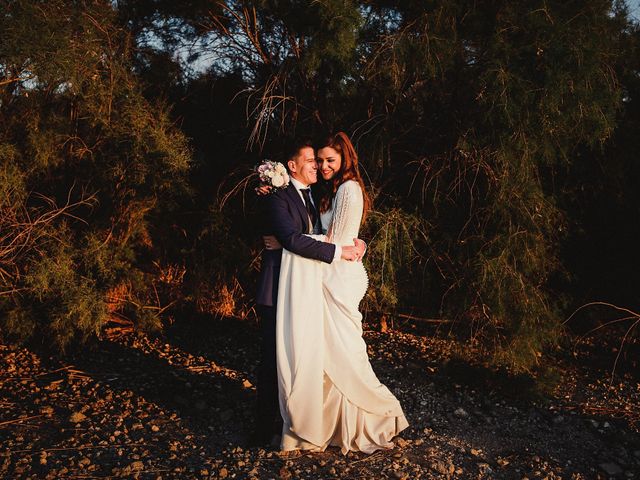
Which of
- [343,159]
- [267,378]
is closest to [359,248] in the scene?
[343,159]

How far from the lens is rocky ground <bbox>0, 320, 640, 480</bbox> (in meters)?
3.56

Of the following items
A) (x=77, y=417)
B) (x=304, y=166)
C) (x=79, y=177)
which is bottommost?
(x=77, y=417)

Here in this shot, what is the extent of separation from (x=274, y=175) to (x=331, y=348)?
114cm

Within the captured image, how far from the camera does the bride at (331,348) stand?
11.7 ft

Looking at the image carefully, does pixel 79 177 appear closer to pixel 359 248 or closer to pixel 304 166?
pixel 304 166

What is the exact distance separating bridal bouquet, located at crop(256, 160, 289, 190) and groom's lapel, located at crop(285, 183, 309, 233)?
5 centimetres

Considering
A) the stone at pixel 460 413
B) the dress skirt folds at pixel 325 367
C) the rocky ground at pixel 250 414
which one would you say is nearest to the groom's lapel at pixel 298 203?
the dress skirt folds at pixel 325 367

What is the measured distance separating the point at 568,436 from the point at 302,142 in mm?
2871

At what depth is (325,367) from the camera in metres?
3.67

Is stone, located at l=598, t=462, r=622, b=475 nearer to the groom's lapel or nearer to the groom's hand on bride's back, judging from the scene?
the groom's hand on bride's back

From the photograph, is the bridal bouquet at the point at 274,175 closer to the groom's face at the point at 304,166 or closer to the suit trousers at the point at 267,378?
the groom's face at the point at 304,166

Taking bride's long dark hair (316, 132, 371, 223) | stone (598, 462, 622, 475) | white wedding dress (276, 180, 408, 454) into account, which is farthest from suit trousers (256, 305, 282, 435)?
stone (598, 462, 622, 475)

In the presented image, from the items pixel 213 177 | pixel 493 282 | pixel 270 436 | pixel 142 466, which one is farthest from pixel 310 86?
pixel 142 466

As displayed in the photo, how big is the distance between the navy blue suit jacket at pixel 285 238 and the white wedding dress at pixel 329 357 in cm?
9
